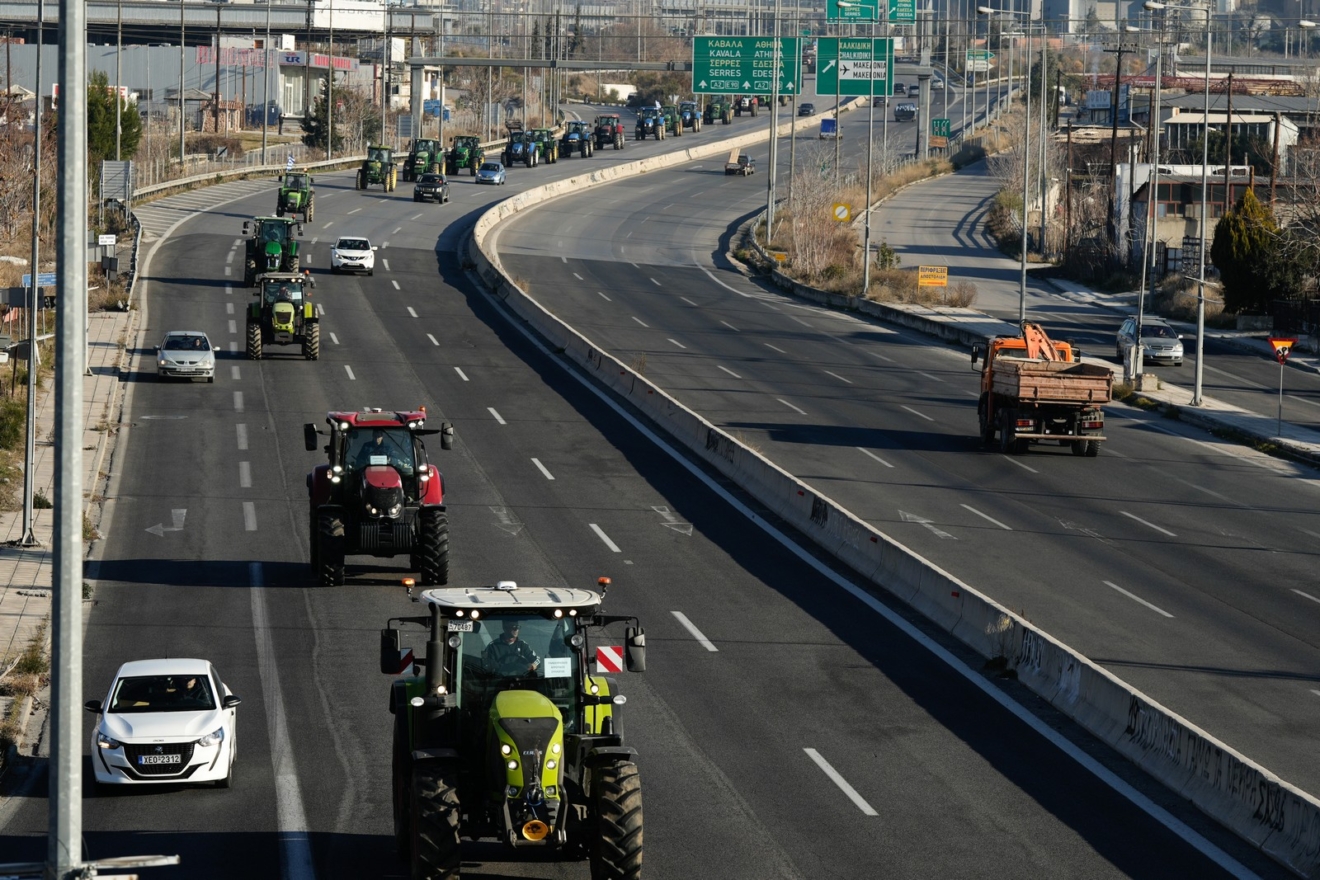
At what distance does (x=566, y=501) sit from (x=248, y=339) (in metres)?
20.4

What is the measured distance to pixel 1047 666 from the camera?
21.4 meters

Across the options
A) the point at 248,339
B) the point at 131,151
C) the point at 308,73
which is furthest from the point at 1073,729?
the point at 308,73

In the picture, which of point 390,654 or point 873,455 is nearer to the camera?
point 390,654

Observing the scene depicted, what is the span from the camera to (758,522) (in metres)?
33.2

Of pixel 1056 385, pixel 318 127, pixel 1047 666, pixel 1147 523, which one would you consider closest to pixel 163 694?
pixel 1047 666

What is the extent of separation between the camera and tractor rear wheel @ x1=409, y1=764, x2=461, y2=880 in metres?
13.1

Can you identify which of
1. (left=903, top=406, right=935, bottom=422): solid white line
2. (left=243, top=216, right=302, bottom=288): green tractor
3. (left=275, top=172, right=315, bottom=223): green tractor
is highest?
(left=275, top=172, right=315, bottom=223): green tractor

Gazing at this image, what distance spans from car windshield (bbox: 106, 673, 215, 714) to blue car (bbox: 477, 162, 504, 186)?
89.6m

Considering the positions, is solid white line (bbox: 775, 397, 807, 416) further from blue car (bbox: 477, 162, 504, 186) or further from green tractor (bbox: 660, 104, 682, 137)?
green tractor (bbox: 660, 104, 682, 137)

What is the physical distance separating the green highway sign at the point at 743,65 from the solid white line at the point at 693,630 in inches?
2321

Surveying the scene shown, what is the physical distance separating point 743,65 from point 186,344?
138 ft

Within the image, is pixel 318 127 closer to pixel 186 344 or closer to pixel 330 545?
pixel 186 344

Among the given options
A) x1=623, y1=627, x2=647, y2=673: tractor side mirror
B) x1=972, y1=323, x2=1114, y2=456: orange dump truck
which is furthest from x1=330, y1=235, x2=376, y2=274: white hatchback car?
x1=623, y1=627, x2=647, y2=673: tractor side mirror

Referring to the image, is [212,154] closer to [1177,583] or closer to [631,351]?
[631,351]
